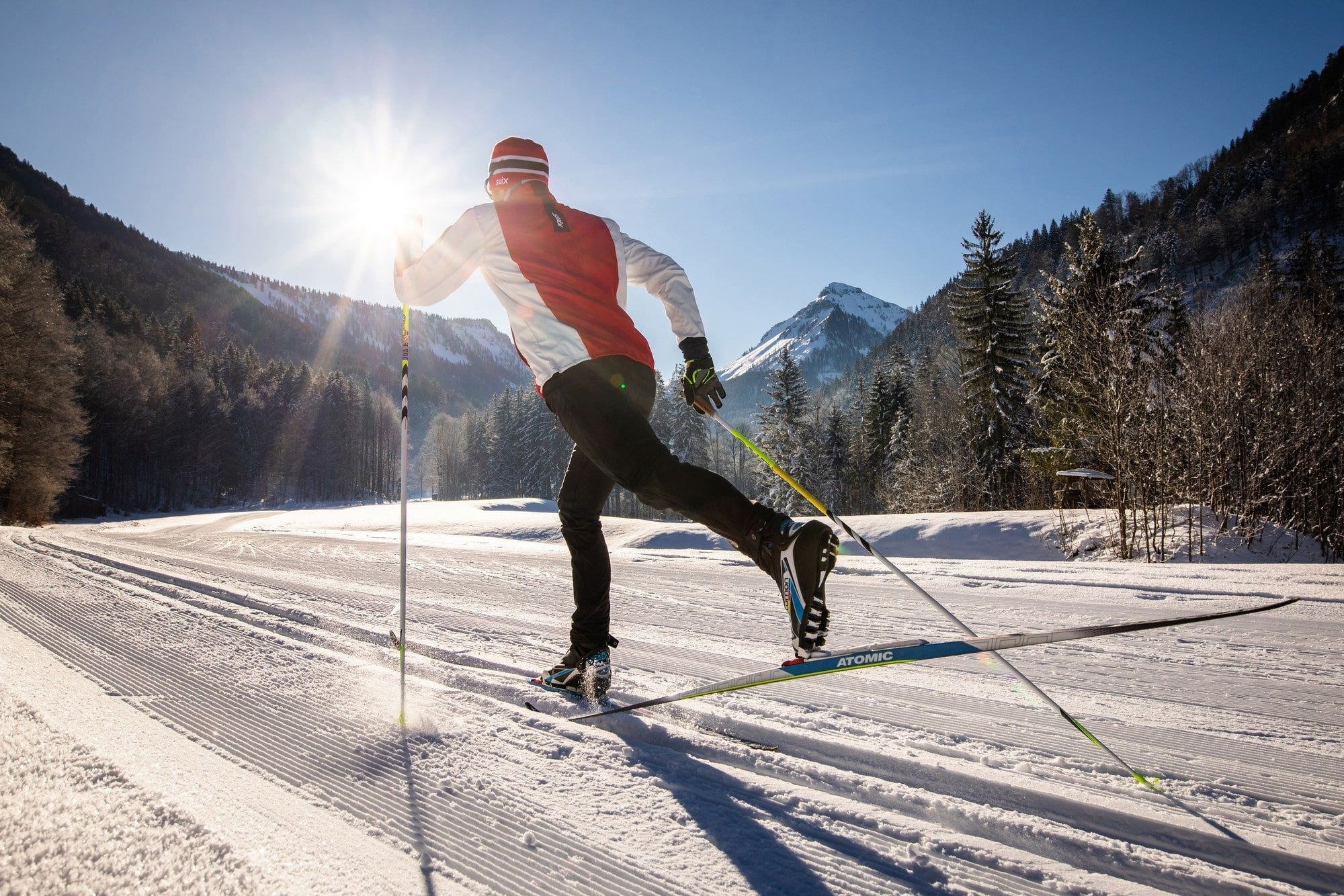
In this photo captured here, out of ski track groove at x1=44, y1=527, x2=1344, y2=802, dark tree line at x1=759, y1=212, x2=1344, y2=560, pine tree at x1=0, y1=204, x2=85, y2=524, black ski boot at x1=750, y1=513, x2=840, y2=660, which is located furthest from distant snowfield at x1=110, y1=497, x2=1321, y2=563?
pine tree at x1=0, y1=204, x2=85, y2=524

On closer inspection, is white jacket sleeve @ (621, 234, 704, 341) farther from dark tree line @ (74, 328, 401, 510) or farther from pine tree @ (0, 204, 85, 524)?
dark tree line @ (74, 328, 401, 510)

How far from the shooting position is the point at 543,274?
Result: 81.7 inches

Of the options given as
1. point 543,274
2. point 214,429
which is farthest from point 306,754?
point 214,429

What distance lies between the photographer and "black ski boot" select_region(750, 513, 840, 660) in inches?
63.9

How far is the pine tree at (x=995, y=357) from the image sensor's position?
74.0 ft

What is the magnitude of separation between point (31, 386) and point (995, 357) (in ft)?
111

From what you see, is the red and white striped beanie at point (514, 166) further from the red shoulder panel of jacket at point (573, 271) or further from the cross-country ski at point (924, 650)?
the cross-country ski at point (924, 650)

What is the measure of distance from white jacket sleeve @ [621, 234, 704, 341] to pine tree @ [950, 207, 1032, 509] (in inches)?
926

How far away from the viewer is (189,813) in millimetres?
1229

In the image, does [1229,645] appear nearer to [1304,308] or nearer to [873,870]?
[873,870]

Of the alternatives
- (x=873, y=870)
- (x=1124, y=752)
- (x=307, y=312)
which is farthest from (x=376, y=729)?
(x=307, y=312)

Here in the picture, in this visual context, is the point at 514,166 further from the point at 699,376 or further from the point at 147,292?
the point at 147,292

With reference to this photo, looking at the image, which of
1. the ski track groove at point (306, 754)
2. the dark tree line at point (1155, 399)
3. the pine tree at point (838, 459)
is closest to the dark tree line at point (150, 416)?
the ski track groove at point (306, 754)

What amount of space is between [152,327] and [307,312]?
537 ft
